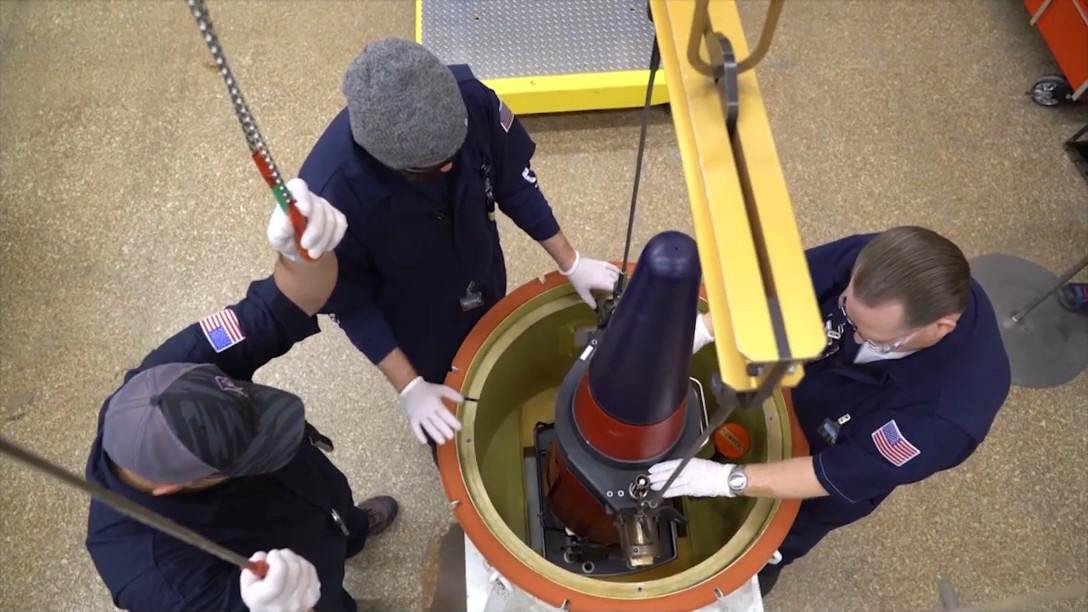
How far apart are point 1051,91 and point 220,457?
3039 mm

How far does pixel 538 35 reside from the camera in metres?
2.71

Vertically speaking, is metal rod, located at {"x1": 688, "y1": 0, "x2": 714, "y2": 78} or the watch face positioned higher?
metal rod, located at {"x1": 688, "y1": 0, "x2": 714, "y2": 78}

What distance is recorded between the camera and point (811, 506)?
1586 millimetres

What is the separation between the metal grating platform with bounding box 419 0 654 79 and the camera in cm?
264

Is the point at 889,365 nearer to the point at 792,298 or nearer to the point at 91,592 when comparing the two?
the point at 792,298

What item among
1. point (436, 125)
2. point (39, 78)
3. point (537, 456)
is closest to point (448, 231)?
point (436, 125)

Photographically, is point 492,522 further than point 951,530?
No

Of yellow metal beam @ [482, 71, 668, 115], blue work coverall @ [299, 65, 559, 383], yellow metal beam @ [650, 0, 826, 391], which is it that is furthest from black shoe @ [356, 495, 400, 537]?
yellow metal beam @ [650, 0, 826, 391]

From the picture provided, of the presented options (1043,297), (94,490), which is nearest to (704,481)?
(94,490)

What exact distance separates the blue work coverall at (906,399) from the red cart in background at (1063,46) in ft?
6.15

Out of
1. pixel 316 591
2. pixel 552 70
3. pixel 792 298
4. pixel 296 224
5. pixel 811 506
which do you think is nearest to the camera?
pixel 792 298

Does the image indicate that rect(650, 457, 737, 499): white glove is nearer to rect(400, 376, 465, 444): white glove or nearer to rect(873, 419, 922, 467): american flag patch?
rect(873, 419, 922, 467): american flag patch

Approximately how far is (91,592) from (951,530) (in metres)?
2.38

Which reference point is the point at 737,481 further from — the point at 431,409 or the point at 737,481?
the point at 431,409
